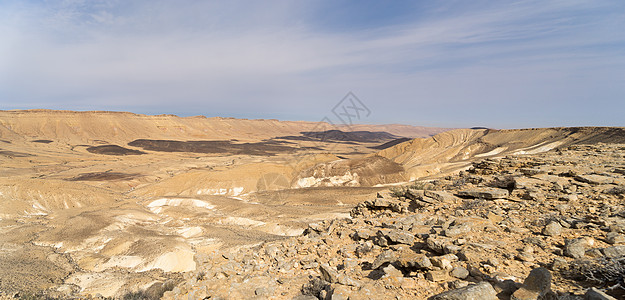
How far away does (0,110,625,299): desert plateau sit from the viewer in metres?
3.94

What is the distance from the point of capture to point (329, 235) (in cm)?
656

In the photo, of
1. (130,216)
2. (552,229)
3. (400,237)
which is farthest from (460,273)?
(130,216)

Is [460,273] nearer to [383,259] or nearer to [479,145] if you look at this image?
[383,259]

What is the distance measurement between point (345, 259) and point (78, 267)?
16846 millimetres

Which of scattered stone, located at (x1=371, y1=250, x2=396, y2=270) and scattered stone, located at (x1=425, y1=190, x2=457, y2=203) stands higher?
scattered stone, located at (x1=425, y1=190, x2=457, y2=203)

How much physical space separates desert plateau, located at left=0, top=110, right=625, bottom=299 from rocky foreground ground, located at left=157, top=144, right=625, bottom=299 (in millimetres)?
26

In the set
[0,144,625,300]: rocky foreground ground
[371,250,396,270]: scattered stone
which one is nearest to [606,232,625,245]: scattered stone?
[0,144,625,300]: rocky foreground ground

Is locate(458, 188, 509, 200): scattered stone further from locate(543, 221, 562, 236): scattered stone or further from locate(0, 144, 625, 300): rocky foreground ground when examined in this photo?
locate(543, 221, 562, 236): scattered stone

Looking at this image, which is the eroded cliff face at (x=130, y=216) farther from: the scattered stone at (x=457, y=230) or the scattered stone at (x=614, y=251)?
the scattered stone at (x=614, y=251)

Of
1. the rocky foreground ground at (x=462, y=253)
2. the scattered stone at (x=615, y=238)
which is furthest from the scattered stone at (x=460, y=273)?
the scattered stone at (x=615, y=238)

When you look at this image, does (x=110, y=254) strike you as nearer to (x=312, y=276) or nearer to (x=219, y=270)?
(x=219, y=270)

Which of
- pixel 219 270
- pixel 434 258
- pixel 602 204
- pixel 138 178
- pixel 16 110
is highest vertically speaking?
pixel 16 110

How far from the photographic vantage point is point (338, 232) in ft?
21.5

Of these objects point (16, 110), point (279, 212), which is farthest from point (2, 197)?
point (16, 110)
